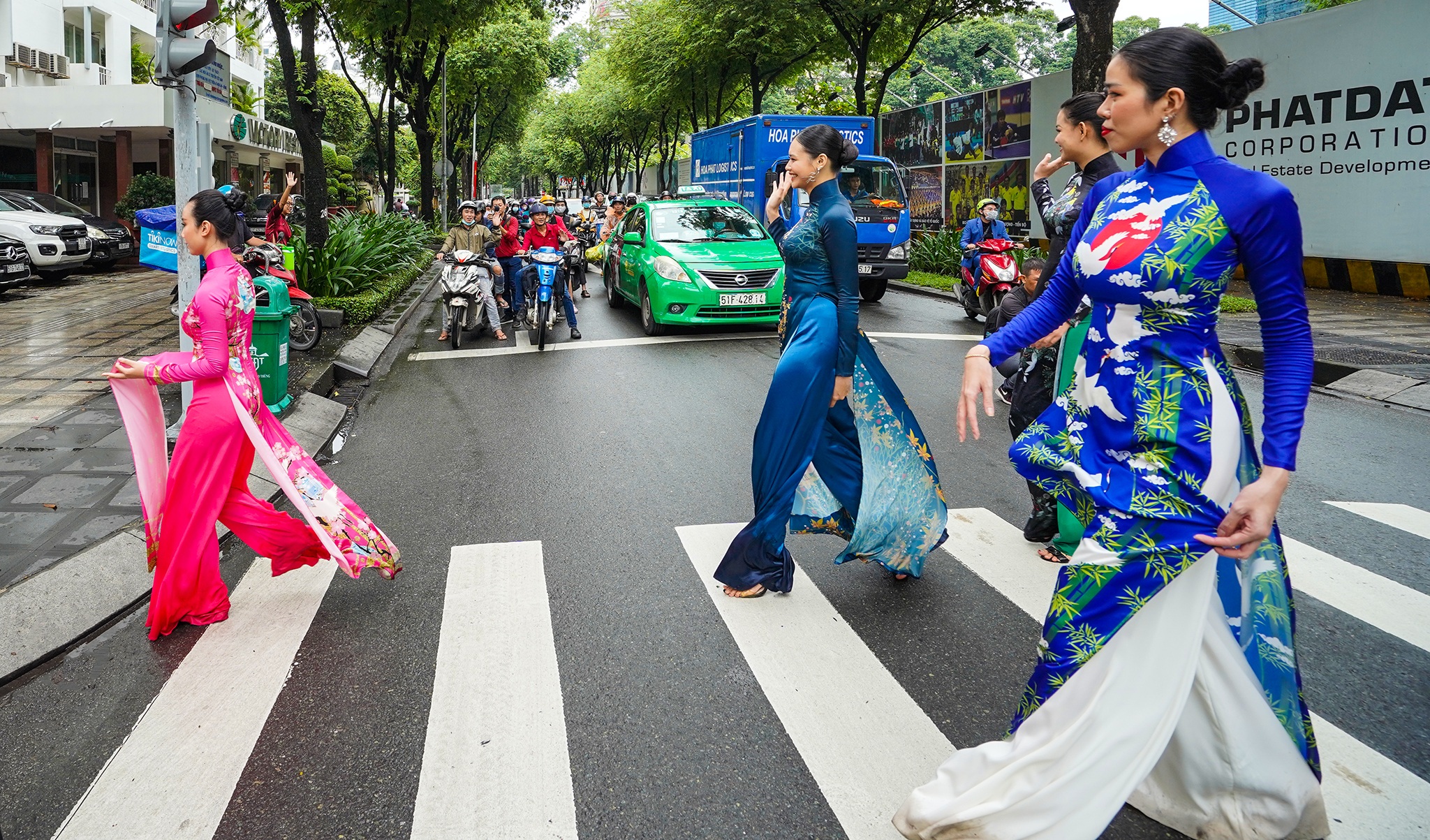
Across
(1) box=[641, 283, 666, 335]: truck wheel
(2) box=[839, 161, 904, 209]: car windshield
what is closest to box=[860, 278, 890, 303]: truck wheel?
(2) box=[839, 161, 904, 209]: car windshield

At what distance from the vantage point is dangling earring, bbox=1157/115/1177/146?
2438 millimetres

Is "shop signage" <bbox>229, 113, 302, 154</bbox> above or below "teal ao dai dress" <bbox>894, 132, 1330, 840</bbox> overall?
above

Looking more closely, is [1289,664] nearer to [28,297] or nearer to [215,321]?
[215,321]

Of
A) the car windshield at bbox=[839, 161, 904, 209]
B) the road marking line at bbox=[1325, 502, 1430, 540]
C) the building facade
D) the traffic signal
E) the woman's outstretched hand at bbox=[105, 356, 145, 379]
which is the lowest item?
the road marking line at bbox=[1325, 502, 1430, 540]

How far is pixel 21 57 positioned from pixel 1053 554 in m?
31.9

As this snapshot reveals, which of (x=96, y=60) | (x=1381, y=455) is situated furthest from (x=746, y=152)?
(x=96, y=60)

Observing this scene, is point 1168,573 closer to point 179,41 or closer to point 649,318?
point 179,41

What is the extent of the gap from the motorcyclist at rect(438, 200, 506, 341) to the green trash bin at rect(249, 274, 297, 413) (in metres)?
4.77

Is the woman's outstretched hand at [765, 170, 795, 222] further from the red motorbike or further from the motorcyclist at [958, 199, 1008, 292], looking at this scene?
the motorcyclist at [958, 199, 1008, 292]

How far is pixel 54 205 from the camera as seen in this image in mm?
21172

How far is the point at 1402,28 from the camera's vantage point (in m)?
15.1

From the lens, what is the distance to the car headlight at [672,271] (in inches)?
502

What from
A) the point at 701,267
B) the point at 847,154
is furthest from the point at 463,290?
the point at 847,154

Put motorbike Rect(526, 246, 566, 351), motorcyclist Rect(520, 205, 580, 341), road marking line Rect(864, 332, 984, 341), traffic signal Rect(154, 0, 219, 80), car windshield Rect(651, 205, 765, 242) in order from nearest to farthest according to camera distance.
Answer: traffic signal Rect(154, 0, 219, 80) → motorbike Rect(526, 246, 566, 351) → road marking line Rect(864, 332, 984, 341) → motorcyclist Rect(520, 205, 580, 341) → car windshield Rect(651, 205, 765, 242)
